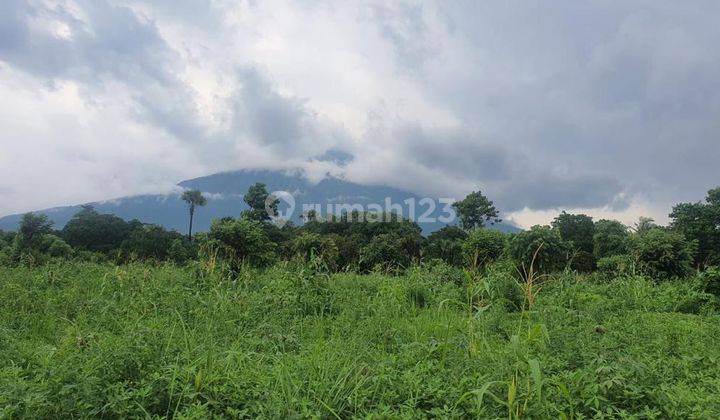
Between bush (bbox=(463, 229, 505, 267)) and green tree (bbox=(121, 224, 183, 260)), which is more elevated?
bush (bbox=(463, 229, 505, 267))

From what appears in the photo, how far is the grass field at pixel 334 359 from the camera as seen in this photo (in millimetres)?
2646

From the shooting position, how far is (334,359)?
11.4 ft

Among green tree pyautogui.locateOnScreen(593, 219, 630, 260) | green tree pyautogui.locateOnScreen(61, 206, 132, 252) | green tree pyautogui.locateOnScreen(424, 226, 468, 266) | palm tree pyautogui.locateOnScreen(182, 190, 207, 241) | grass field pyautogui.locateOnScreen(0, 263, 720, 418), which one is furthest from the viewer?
palm tree pyautogui.locateOnScreen(182, 190, 207, 241)

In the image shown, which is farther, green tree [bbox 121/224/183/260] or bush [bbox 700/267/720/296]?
green tree [bbox 121/224/183/260]

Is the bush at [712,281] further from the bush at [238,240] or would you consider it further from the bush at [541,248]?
the bush at [238,240]

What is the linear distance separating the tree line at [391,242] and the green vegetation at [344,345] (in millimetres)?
932

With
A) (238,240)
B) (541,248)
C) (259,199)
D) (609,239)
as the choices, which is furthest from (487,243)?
(259,199)

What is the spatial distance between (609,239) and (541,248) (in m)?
27.7

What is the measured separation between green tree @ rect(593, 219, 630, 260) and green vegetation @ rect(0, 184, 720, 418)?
25.4 metres

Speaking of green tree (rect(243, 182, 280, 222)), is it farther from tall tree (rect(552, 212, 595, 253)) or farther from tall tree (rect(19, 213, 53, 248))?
tall tree (rect(552, 212, 595, 253))

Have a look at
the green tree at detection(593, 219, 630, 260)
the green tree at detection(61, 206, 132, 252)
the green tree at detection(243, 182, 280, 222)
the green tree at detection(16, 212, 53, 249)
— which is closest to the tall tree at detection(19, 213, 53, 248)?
the green tree at detection(16, 212, 53, 249)

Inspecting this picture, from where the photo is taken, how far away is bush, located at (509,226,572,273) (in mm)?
12562

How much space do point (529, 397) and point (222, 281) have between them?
556cm

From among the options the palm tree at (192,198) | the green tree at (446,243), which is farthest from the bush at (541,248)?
the palm tree at (192,198)
